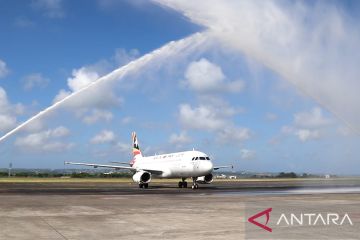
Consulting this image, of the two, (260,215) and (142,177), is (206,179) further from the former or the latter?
(260,215)

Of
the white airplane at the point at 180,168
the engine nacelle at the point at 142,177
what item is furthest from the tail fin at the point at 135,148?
the engine nacelle at the point at 142,177

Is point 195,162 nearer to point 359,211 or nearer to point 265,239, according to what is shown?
point 359,211

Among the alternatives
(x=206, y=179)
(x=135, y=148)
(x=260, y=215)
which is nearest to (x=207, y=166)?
(x=206, y=179)

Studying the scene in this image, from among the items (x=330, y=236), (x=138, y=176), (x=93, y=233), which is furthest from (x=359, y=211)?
(x=138, y=176)

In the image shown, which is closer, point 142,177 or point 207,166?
point 207,166

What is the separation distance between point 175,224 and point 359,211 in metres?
8.61

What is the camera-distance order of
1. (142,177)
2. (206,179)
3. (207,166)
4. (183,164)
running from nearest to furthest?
1. (207,166)
2. (183,164)
3. (142,177)
4. (206,179)

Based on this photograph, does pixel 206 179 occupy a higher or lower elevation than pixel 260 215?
higher

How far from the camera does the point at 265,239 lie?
10836 millimetres

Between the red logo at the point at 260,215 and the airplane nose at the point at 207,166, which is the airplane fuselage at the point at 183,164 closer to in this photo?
the airplane nose at the point at 207,166

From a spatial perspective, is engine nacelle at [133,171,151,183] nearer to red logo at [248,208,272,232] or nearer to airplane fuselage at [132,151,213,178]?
airplane fuselage at [132,151,213,178]

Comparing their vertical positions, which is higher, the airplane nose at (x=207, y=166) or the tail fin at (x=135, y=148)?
the tail fin at (x=135, y=148)

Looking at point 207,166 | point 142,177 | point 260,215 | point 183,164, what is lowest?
point 260,215

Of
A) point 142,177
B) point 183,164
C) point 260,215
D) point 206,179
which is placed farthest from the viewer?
point 206,179
